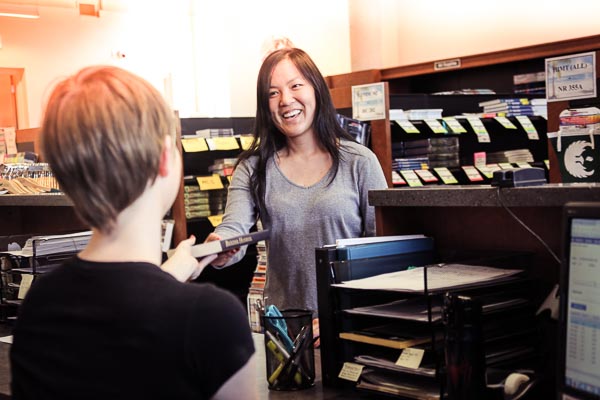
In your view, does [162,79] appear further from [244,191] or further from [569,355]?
[569,355]

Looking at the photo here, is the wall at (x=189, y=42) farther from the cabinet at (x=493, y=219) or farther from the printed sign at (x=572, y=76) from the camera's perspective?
the cabinet at (x=493, y=219)

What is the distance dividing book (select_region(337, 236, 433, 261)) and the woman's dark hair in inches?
28.5

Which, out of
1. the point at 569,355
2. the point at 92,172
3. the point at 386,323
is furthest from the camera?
the point at 386,323

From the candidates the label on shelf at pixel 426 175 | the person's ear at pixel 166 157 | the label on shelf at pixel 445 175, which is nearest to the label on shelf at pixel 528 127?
the label on shelf at pixel 445 175

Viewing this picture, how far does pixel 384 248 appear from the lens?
1938mm

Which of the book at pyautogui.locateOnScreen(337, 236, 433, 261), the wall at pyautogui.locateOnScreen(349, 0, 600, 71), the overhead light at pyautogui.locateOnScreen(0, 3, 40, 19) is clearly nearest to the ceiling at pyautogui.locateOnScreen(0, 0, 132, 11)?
the overhead light at pyautogui.locateOnScreen(0, 3, 40, 19)

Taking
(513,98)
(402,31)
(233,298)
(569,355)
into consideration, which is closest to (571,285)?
(569,355)

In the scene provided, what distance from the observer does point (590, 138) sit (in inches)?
144

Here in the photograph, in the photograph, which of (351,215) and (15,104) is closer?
(351,215)

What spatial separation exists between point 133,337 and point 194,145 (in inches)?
166

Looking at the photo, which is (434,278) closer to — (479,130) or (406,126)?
(406,126)

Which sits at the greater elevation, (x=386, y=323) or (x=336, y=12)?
(x=336, y=12)

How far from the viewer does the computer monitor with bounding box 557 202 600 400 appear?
1267mm

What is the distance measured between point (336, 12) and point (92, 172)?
968cm
